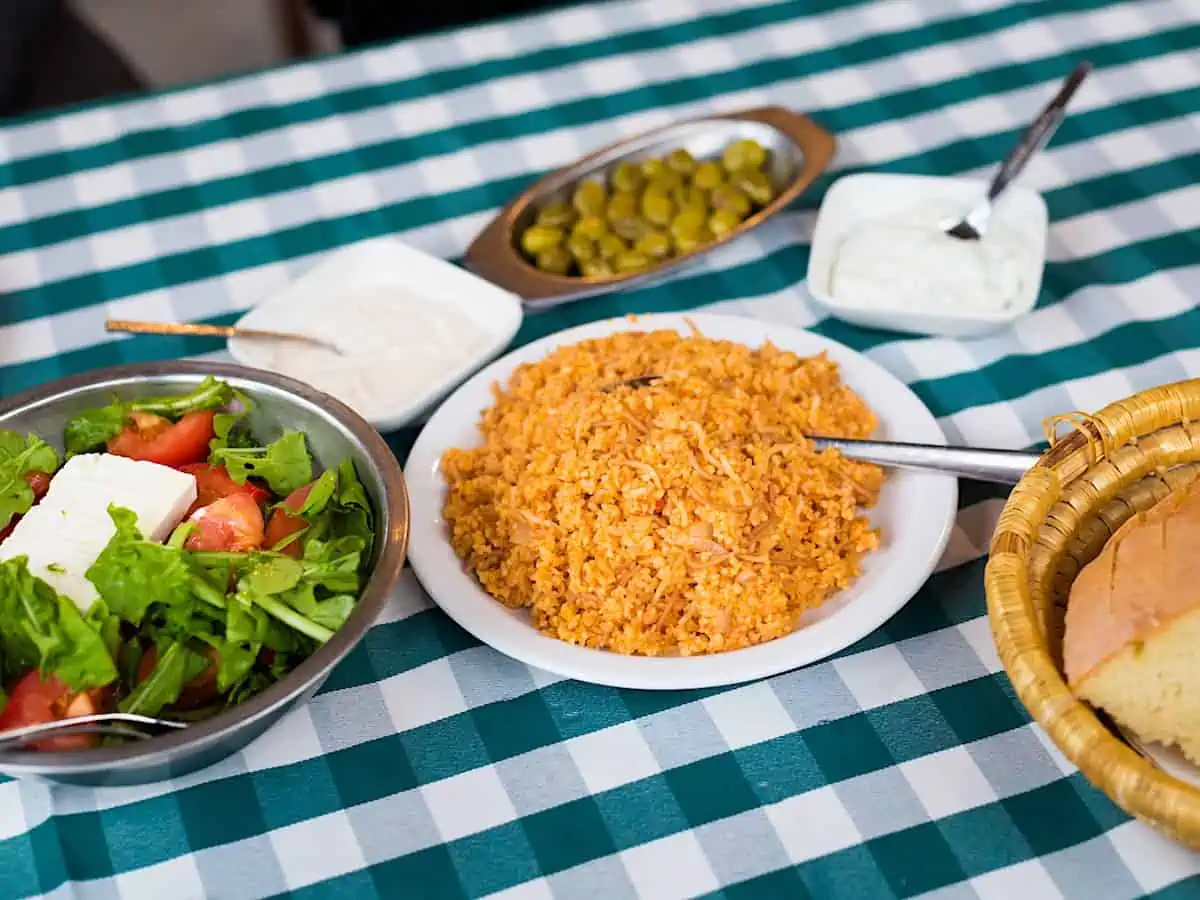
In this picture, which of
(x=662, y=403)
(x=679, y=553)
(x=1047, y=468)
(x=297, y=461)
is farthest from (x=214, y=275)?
(x=1047, y=468)

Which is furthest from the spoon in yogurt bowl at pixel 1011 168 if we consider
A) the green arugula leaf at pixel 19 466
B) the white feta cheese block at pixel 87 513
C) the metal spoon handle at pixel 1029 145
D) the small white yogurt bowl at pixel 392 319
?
the green arugula leaf at pixel 19 466

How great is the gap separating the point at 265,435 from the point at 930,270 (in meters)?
0.99

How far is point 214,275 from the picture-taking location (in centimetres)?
212

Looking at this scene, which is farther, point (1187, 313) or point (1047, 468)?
point (1187, 313)

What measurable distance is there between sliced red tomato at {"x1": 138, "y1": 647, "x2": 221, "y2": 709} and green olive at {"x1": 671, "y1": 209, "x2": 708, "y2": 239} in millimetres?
1040

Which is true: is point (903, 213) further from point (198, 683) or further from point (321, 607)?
point (198, 683)

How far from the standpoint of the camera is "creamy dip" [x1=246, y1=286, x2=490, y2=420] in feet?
6.05

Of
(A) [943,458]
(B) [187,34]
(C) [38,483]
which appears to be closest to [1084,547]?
(A) [943,458]

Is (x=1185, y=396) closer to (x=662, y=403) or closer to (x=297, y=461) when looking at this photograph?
(x=662, y=403)

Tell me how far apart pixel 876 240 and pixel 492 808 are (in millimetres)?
1055

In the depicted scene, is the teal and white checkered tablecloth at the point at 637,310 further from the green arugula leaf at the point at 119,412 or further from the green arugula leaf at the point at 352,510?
the green arugula leaf at the point at 119,412

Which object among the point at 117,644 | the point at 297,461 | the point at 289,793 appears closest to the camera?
the point at 117,644

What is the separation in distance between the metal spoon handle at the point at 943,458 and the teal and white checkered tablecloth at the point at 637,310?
109 millimetres

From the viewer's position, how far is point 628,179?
2.13 metres
